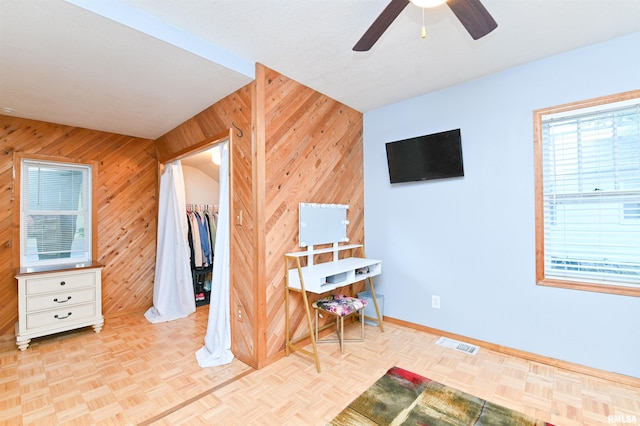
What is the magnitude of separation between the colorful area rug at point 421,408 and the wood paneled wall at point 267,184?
0.91 m

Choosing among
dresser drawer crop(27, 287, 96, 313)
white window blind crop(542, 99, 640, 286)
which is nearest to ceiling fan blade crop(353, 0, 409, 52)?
white window blind crop(542, 99, 640, 286)

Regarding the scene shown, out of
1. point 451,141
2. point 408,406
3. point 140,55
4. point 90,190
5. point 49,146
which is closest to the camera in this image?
point 408,406

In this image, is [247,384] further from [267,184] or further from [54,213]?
[54,213]

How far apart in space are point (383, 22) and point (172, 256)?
3510 millimetres

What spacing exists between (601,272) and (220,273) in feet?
10.4

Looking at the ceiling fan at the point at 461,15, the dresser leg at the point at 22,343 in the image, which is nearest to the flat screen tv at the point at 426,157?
the ceiling fan at the point at 461,15

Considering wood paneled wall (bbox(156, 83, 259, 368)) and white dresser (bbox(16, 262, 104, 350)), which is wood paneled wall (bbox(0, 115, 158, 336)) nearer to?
white dresser (bbox(16, 262, 104, 350))

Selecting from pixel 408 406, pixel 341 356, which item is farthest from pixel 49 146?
pixel 408 406

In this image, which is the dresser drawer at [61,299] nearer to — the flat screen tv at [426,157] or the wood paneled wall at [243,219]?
the wood paneled wall at [243,219]

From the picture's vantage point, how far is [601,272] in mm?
2205

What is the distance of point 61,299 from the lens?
2980 mm

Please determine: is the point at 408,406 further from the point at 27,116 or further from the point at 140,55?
the point at 27,116

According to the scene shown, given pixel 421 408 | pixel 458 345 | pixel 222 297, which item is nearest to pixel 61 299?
pixel 222 297

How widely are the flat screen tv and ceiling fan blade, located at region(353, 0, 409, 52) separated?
1.56 m
